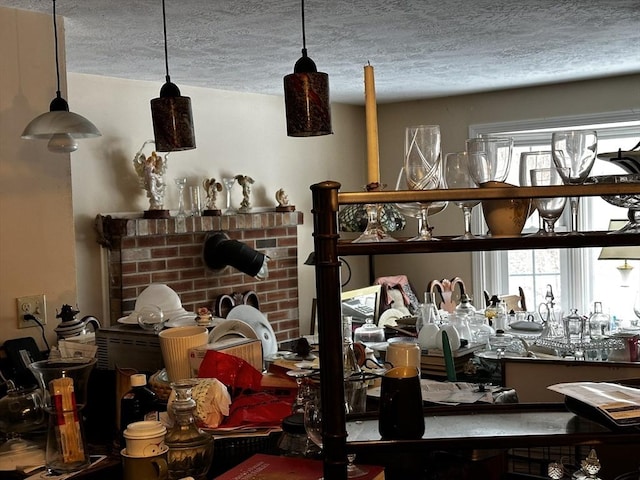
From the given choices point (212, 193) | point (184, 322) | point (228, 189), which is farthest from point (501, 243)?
point (228, 189)

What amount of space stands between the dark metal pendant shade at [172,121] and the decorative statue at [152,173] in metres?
2.38

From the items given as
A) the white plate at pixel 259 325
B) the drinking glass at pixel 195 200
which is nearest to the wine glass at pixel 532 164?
the white plate at pixel 259 325

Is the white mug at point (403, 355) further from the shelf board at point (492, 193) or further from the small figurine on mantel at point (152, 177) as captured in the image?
the small figurine on mantel at point (152, 177)

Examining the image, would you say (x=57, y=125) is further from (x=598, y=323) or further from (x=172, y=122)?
(x=598, y=323)

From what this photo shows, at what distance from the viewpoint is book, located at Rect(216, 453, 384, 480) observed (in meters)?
1.64

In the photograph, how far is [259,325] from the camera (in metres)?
3.82

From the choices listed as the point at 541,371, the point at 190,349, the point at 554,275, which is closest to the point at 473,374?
the point at 541,371

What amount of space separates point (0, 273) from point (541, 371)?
222 cm

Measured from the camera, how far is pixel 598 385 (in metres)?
1.68

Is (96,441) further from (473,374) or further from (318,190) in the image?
(473,374)

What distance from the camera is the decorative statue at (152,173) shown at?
4.83 m

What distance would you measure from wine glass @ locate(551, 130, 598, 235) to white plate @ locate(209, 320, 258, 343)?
135cm

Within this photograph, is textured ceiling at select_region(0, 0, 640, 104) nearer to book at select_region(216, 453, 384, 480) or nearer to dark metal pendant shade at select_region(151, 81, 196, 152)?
dark metal pendant shade at select_region(151, 81, 196, 152)

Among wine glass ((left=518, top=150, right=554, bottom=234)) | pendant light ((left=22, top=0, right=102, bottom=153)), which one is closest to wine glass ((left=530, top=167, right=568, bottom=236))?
wine glass ((left=518, top=150, right=554, bottom=234))
